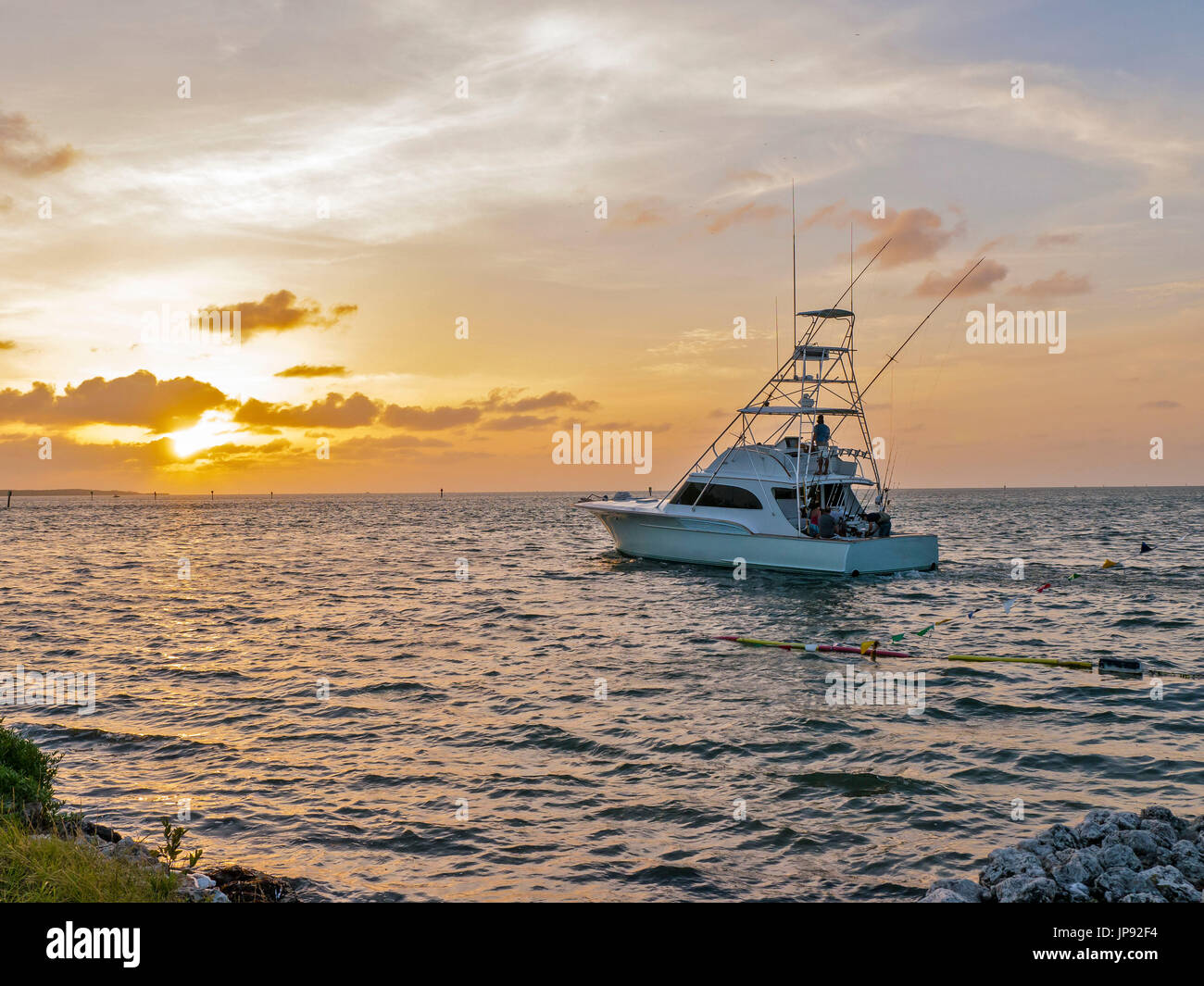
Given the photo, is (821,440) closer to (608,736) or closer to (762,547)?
(762,547)

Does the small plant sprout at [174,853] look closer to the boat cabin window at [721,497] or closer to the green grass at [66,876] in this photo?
the green grass at [66,876]

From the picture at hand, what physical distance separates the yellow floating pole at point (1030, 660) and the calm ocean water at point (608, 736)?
460 millimetres

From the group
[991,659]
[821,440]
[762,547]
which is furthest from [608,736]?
[821,440]

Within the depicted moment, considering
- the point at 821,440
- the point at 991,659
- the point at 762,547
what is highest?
the point at 821,440

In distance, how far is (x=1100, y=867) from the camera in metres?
6.79

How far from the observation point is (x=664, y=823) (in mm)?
8984

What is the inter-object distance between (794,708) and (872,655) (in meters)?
4.87

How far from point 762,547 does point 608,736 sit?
60.9 ft

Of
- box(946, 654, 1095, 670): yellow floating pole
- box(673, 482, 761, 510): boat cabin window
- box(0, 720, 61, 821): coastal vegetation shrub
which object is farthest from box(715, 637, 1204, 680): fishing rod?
box(0, 720, 61, 821): coastal vegetation shrub

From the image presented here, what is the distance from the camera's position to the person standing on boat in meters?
31.6

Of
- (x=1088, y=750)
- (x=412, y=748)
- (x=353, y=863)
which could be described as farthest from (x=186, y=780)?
(x=1088, y=750)

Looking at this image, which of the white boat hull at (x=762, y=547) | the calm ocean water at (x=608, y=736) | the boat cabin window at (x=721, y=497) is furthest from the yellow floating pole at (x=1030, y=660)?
the boat cabin window at (x=721, y=497)
